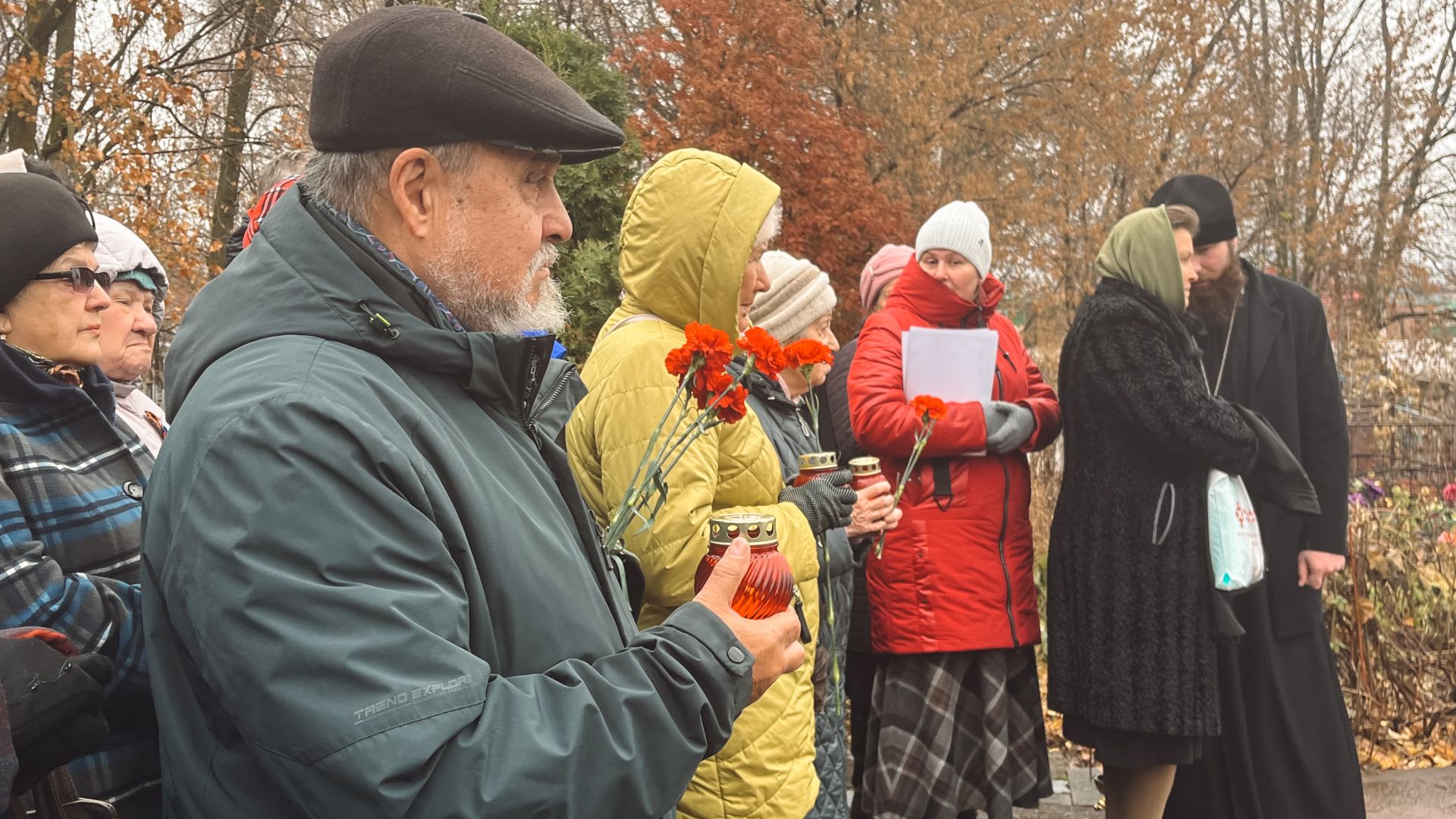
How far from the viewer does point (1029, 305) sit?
1438cm

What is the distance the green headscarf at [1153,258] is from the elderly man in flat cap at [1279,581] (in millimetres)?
261

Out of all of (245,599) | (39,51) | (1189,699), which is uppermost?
(39,51)

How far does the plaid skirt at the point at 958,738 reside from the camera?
154 inches

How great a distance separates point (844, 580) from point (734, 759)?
117 cm

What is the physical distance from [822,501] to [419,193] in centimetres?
155

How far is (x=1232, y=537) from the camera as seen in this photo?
3.57 metres

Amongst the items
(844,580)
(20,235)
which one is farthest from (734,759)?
(20,235)

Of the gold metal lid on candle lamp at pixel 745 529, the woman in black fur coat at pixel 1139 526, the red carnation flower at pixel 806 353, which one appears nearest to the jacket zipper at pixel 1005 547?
the woman in black fur coat at pixel 1139 526

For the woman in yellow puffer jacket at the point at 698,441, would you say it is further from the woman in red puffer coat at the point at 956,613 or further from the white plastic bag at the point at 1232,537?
the white plastic bag at the point at 1232,537

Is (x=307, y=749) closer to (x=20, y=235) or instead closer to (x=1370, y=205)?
(x=20, y=235)

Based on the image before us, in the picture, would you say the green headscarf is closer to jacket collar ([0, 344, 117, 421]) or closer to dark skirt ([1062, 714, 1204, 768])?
dark skirt ([1062, 714, 1204, 768])

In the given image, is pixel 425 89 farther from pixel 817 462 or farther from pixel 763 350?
pixel 817 462

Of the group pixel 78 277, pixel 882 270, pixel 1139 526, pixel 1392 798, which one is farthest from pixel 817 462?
pixel 1392 798

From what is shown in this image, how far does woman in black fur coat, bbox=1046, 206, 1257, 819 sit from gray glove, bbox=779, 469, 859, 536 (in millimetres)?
1181
